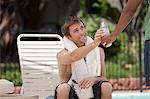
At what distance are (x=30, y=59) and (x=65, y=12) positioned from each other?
1001 cm

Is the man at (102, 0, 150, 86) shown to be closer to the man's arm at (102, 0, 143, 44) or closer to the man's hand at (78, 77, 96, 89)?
the man's arm at (102, 0, 143, 44)

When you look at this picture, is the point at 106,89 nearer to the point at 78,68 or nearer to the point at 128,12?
the point at 78,68

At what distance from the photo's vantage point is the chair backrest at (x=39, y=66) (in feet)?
18.4

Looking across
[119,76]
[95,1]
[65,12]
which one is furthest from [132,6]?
[65,12]

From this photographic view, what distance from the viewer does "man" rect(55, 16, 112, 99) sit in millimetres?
4168

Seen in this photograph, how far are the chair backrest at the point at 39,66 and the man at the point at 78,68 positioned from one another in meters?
1.13

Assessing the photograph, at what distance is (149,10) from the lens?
3648 millimetres

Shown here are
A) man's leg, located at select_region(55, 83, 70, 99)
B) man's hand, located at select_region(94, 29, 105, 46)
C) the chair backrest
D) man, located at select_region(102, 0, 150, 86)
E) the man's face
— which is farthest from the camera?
the chair backrest

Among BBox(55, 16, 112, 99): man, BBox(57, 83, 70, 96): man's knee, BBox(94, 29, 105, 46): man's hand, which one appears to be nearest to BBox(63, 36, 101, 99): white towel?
BBox(55, 16, 112, 99): man

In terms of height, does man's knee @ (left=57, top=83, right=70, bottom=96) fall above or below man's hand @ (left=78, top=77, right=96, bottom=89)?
below

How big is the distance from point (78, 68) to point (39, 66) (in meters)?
1.69

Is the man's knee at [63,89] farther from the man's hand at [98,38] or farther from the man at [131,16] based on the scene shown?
the man at [131,16]

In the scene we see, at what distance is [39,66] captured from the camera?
19.5 feet

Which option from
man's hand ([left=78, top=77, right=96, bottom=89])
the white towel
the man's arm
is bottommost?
man's hand ([left=78, top=77, right=96, bottom=89])
